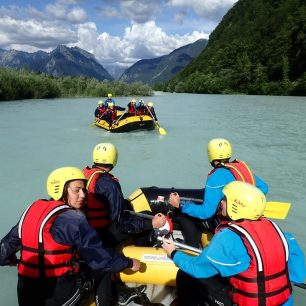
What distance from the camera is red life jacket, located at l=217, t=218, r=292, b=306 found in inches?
73.3

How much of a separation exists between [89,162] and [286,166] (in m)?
4.72

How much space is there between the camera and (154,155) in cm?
978

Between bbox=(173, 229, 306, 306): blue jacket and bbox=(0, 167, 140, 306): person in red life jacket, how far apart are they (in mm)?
546

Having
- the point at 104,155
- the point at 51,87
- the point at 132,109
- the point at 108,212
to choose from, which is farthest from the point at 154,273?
the point at 51,87

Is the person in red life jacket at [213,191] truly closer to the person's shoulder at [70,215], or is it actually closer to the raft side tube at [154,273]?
the raft side tube at [154,273]

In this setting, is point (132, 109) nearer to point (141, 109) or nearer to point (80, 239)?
point (141, 109)

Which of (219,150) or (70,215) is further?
(219,150)

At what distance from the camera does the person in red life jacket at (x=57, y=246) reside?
2.04m

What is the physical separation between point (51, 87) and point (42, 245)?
32038 mm

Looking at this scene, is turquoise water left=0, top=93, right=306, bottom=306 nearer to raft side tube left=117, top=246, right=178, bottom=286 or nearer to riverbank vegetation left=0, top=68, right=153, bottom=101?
raft side tube left=117, top=246, right=178, bottom=286

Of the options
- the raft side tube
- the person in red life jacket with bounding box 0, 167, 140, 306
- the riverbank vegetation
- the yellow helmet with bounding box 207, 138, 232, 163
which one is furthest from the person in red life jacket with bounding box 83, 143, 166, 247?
the riverbank vegetation

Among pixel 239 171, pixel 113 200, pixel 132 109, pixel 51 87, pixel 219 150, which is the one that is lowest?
pixel 51 87

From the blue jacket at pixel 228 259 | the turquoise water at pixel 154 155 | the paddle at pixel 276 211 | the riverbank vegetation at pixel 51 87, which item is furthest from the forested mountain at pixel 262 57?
the blue jacket at pixel 228 259

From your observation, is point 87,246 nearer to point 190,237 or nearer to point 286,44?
point 190,237
